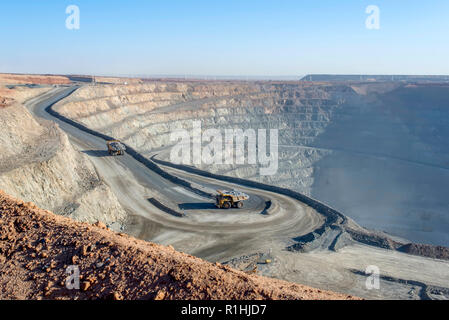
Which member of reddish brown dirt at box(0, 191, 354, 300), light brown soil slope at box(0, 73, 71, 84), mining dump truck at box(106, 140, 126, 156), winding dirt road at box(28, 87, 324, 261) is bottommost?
winding dirt road at box(28, 87, 324, 261)

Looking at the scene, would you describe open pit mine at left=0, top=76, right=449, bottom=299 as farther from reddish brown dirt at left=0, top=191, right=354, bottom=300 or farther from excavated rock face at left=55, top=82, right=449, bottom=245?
excavated rock face at left=55, top=82, right=449, bottom=245

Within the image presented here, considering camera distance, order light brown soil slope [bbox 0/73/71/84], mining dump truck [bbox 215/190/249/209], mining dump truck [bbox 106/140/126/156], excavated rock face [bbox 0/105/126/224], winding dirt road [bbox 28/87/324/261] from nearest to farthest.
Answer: excavated rock face [bbox 0/105/126/224] < winding dirt road [bbox 28/87/324/261] < mining dump truck [bbox 215/190/249/209] < mining dump truck [bbox 106/140/126/156] < light brown soil slope [bbox 0/73/71/84]

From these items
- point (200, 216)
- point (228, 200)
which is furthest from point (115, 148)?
point (228, 200)

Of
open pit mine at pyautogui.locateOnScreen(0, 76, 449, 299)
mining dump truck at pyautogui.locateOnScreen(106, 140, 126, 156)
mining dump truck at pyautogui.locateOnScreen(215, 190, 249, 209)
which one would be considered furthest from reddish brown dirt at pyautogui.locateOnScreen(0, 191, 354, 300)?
mining dump truck at pyautogui.locateOnScreen(106, 140, 126, 156)

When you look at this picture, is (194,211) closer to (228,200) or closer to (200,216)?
(200,216)

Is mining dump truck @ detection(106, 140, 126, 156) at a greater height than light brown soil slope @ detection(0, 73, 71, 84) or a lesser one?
lesser

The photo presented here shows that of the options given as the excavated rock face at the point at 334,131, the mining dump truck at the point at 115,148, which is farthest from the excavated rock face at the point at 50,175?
the excavated rock face at the point at 334,131

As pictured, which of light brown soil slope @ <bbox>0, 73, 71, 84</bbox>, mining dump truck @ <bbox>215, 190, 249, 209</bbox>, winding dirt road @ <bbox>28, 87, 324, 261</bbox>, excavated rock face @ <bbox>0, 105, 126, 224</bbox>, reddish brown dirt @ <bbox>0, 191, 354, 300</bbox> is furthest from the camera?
light brown soil slope @ <bbox>0, 73, 71, 84</bbox>
